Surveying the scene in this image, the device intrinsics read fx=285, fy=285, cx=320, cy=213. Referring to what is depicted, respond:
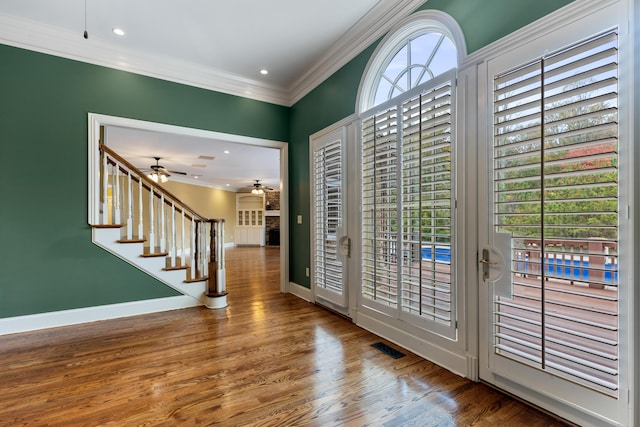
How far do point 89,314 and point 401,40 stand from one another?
4.40m

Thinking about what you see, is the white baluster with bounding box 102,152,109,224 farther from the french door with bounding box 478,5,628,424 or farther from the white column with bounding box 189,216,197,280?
the french door with bounding box 478,5,628,424

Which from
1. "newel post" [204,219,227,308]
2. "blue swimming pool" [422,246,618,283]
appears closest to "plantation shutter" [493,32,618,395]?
"blue swimming pool" [422,246,618,283]

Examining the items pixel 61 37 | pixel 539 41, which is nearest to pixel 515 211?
pixel 539 41

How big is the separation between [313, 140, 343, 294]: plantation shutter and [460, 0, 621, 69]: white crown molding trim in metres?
1.65

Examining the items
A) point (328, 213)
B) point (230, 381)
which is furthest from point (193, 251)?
point (230, 381)

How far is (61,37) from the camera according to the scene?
9.97 feet

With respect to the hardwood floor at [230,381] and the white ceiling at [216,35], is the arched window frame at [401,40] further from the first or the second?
the hardwood floor at [230,381]

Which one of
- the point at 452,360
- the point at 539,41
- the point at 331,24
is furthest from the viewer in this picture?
the point at 331,24

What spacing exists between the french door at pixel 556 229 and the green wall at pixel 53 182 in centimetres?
376

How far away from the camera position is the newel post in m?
3.74

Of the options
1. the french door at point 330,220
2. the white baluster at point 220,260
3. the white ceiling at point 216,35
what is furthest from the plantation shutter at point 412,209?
the white baluster at point 220,260

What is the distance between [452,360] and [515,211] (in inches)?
46.5

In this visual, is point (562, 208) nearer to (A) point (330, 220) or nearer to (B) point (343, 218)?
(B) point (343, 218)

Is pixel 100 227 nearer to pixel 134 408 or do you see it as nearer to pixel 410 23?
pixel 134 408
